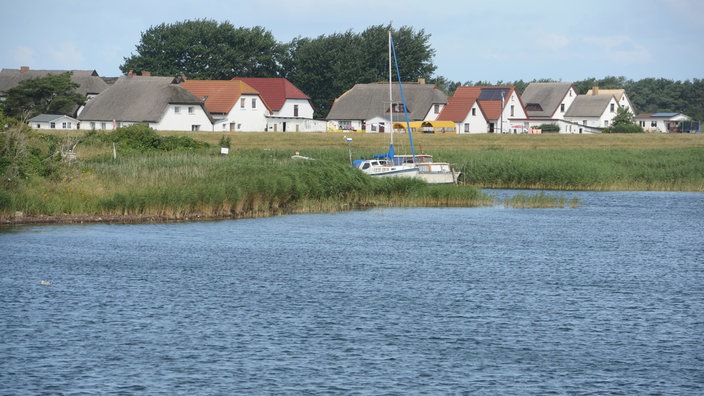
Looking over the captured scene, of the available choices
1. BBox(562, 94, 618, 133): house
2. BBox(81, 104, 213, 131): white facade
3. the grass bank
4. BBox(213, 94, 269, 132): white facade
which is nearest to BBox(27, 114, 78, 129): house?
BBox(81, 104, 213, 131): white facade

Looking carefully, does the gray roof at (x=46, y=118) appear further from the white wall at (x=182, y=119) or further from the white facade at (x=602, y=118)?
the white facade at (x=602, y=118)

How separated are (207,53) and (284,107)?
1085 inches

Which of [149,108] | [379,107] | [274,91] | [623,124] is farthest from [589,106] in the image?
[149,108]

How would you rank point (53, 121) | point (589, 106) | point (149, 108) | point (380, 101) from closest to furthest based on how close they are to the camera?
point (149, 108) → point (53, 121) → point (380, 101) → point (589, 106)

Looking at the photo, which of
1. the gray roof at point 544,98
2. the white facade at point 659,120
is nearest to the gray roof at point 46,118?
the gray roof at point 544,98

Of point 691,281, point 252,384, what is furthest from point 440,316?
point 691,281

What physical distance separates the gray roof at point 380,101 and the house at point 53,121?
36504 millimetres

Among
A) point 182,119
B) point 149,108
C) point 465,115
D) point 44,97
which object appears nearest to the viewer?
point 149,108

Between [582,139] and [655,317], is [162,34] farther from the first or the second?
[655,317]

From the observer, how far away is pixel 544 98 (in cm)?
15812

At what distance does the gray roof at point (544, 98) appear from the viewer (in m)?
155

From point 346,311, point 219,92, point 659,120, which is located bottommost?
point 346,311

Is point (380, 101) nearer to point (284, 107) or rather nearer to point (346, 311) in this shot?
point (284, 107)

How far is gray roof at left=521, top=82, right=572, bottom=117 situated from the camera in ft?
509
